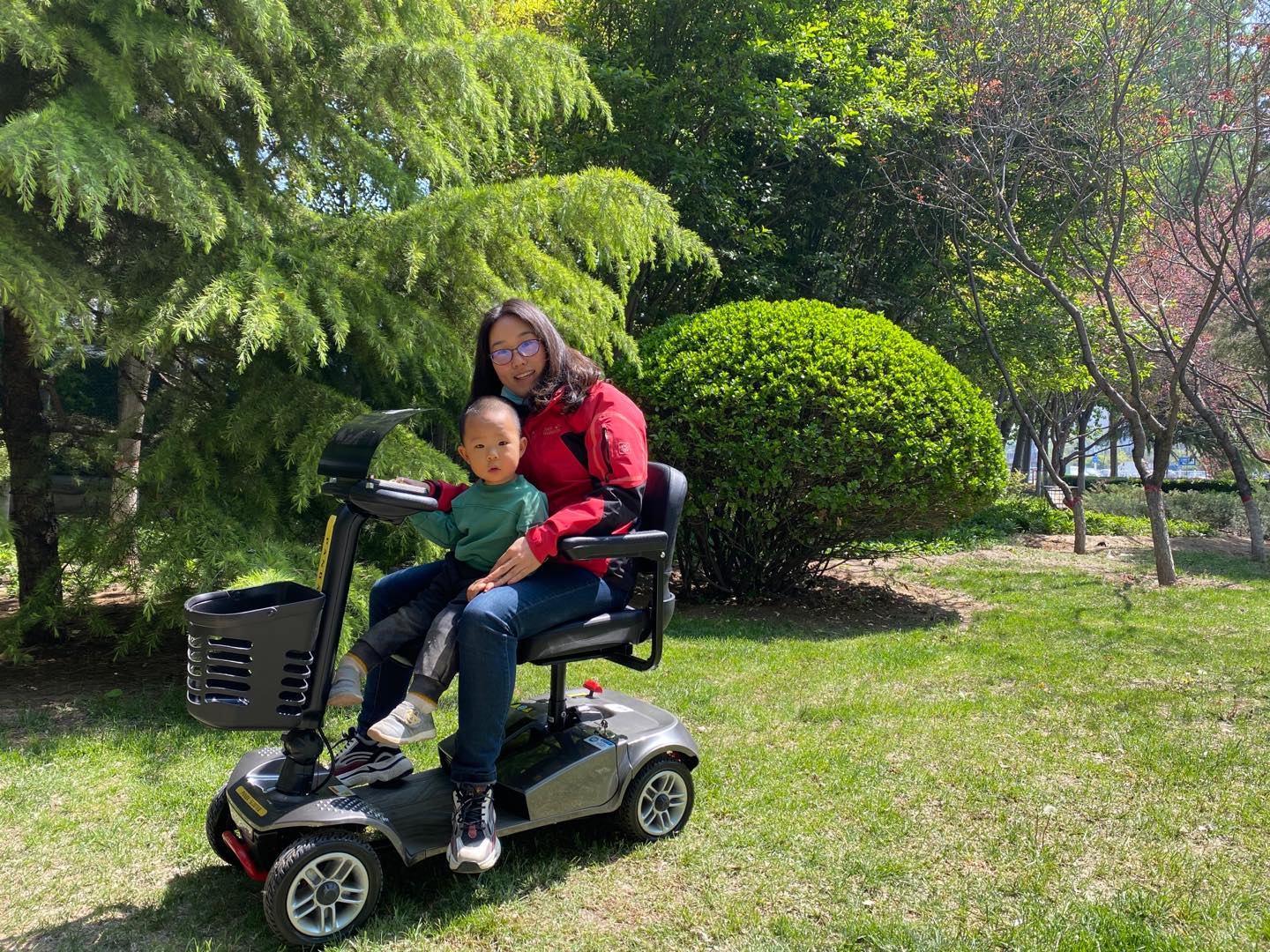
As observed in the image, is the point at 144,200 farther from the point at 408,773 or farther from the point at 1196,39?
the point at 1196,39

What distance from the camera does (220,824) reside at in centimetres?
263

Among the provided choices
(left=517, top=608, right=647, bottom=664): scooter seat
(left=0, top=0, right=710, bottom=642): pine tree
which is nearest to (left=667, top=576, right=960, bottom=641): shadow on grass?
(left=0, top=0, right=710, bottom=642): pine tree

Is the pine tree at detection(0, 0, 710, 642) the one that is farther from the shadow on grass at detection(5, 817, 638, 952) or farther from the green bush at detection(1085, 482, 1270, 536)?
the green bush at detection(1085, 482, 1270, 536)

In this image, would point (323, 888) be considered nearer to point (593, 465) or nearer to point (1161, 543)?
point (593, 465)

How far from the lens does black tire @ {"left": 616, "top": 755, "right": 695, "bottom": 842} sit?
2.89 metres

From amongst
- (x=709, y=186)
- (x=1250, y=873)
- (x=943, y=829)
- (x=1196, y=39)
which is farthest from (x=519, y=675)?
(x=1196, y=39)

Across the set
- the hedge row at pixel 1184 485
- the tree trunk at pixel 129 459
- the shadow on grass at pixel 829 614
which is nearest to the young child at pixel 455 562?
the tree trunk at pixel 129 459

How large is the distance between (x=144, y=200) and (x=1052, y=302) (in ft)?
34.4

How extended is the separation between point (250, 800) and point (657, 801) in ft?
4.08

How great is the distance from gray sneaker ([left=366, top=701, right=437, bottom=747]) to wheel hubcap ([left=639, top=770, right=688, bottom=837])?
82cm

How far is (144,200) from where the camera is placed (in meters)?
4.11

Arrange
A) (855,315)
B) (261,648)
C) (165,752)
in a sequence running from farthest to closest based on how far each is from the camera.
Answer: (855,315)
(165,752)
(261,648)

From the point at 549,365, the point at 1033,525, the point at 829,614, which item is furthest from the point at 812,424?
the point at 1033,525

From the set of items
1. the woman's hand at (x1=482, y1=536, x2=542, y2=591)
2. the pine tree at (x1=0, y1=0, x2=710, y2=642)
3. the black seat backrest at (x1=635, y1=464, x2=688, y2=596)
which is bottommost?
the woman's hand at (x1=482, y1=536, x2=542, y2=591)
